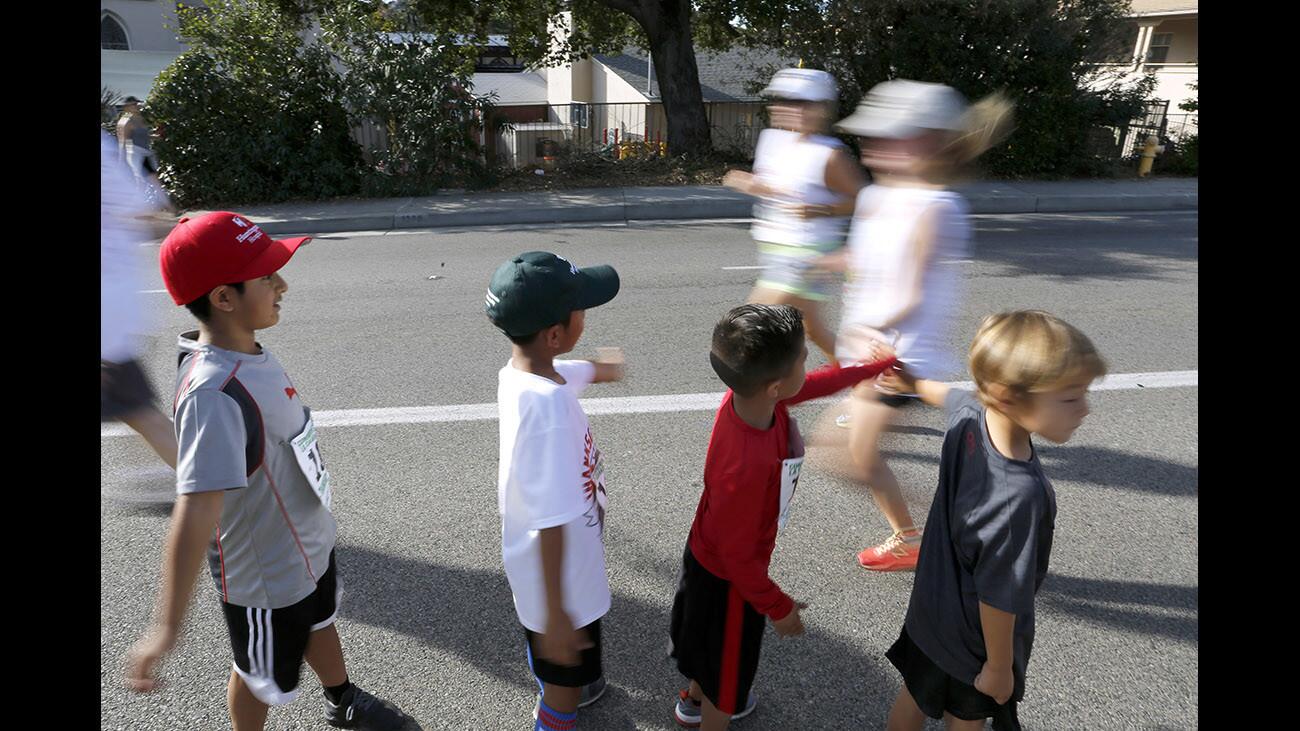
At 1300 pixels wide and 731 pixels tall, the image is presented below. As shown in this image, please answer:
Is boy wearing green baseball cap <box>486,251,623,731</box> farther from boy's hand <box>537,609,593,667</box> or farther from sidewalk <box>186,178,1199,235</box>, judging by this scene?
sidewalk <box>186,178,1199,235</box>

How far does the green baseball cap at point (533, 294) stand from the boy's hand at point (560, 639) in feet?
2.19

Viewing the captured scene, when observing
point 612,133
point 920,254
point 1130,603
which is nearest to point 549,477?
point 920,254

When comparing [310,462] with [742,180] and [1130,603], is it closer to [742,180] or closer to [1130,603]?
[1130,603]

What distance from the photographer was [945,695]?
2.05 m

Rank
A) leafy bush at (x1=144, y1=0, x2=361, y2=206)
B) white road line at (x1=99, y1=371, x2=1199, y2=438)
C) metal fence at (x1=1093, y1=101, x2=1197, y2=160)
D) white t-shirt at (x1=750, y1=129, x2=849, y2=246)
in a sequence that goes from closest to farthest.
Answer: white t-shirt at (x1=750, y1=129, x2=849, y2=246), white road line at (x1=99, y1=371, x2=1199, y2=438), leafy bush at (x1=144, y1=0, x2=361, y2=206), metal fence at (x1=1093, y1=101, x2=1197, y2=160)

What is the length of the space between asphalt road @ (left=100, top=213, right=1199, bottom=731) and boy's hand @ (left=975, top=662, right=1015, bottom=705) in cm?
70

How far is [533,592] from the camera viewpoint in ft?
6.81

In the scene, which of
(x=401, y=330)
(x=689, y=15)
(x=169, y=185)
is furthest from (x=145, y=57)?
(x=401, y=330)

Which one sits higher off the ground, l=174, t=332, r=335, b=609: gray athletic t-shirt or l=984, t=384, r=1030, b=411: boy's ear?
l=984, t=384, r=1030, b=411: boy's ear

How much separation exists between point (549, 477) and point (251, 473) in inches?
27.6

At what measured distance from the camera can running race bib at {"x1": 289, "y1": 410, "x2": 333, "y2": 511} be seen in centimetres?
208

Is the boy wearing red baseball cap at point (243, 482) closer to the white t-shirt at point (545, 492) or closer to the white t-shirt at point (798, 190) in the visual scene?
the white t-shirt at point (545, 492)

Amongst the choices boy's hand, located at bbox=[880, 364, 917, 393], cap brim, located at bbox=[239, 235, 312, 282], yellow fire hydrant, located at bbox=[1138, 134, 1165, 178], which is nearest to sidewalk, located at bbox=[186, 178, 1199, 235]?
yellow fire hydrant, located at bbox=[1138, 134, 1165, 178]

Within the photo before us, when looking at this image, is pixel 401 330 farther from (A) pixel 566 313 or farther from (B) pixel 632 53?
(B) pixel 632 53
